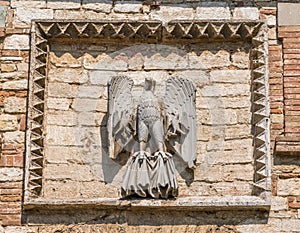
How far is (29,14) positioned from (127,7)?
2.70ft

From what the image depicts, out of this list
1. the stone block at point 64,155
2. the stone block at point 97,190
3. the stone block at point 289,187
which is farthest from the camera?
the stone block at point 64,155

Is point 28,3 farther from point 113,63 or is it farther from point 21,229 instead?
point 21,229

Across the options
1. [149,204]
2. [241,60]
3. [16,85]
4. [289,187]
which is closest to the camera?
[149,204]

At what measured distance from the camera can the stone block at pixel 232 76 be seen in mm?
9055

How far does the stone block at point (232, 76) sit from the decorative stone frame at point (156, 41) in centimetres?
7

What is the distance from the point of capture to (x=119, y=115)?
8797mm

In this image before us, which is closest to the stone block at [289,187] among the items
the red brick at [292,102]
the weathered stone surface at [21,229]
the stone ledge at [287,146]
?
the stone ledge at [287,146]

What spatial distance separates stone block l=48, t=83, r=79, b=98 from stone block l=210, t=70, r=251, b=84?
114 cm

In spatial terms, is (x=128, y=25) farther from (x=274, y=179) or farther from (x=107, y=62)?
(x=274, y=179)

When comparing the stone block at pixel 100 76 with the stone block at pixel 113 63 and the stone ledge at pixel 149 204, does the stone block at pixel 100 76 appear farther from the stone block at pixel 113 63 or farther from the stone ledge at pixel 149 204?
the stone ledge at pixel 149 204

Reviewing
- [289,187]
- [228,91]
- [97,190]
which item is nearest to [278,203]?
[289,187]

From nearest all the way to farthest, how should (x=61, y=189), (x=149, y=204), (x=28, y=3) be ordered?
(x=149, y=204) < (x=61, y=189) < (x=28, y=3)

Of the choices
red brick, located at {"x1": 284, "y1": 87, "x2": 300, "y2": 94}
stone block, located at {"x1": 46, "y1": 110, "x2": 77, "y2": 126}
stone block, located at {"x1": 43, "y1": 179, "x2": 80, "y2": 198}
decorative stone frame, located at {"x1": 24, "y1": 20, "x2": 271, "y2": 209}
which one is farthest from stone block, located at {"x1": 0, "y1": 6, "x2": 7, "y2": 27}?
red brick, located at {"x1": 284, "y1": 87, "x2": 300, "y2": 94}

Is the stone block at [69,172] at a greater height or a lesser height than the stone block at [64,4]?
lesser
